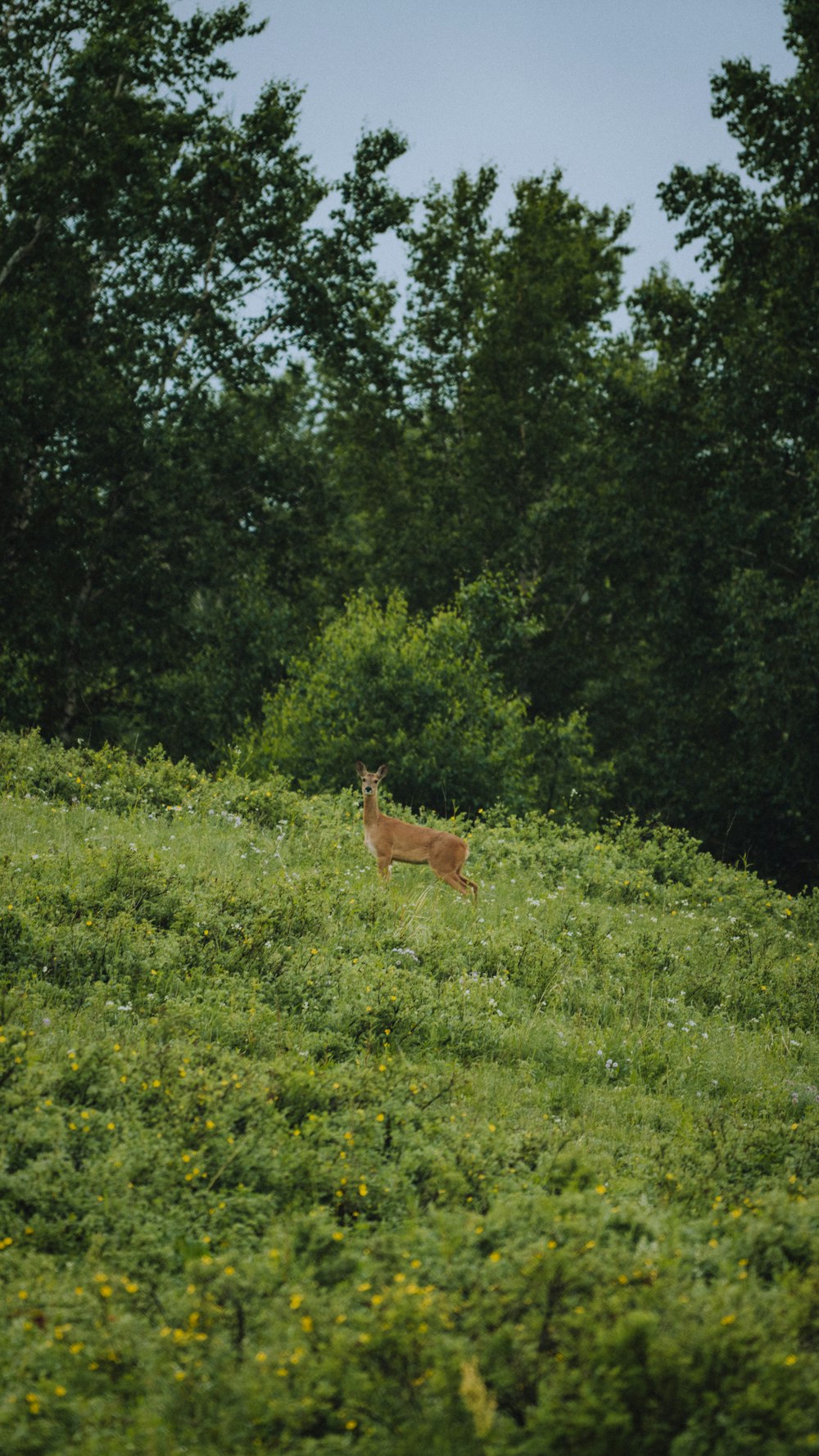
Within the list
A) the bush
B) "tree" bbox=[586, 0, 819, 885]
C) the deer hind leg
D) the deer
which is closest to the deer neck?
the deer

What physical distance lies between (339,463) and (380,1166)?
27.0 m

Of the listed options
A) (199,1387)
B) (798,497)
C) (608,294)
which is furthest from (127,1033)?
(608,294)

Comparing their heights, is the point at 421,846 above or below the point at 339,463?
below

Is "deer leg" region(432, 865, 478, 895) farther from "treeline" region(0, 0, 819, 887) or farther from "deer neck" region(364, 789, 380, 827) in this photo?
"treeline" region(0, 0, 819, 887)

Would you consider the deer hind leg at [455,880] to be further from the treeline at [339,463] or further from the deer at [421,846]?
the treeline at [339,463]

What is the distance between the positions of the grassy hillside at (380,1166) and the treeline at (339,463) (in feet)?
37.2

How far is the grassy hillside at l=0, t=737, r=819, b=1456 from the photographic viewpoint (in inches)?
149

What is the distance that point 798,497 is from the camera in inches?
939

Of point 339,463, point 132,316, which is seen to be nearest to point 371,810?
point 132,316

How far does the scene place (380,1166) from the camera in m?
5.91

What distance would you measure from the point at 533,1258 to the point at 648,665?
27.8 metres

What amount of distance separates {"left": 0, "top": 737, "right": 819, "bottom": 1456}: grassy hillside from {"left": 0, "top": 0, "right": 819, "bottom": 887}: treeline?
447 inches

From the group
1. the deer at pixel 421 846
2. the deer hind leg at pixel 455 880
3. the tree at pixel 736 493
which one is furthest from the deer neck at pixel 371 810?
the tree at pixel 736 493

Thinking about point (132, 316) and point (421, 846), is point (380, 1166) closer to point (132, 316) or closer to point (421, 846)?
point (421, 846)
